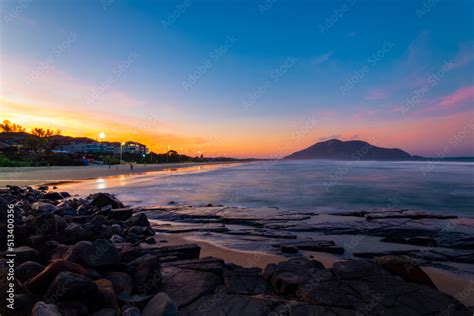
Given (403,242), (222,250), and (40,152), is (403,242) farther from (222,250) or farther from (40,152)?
(40,152)

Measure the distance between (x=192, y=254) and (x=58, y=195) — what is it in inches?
536

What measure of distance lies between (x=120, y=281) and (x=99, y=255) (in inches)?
24.5

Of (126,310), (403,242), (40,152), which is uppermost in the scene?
(40,152)

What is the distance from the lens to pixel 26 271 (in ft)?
14.6

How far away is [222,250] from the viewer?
793 cm

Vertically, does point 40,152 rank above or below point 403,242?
above

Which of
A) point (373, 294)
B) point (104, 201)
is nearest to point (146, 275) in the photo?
point (373, 294)

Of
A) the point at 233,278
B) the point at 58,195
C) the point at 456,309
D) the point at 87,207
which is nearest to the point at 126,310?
the point at 233,278

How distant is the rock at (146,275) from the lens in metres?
4.73

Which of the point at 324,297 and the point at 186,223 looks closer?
the point at 324,297

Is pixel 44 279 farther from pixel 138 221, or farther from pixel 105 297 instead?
pixel 138 221

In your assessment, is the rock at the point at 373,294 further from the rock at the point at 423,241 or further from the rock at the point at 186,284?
the rock at the point at 423,241

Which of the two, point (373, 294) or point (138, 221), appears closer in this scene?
point (373, 294)

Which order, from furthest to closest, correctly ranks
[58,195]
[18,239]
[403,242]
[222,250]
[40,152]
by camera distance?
[40,152] < [58,195] < [403,242] < [222,250] < [18,239]
